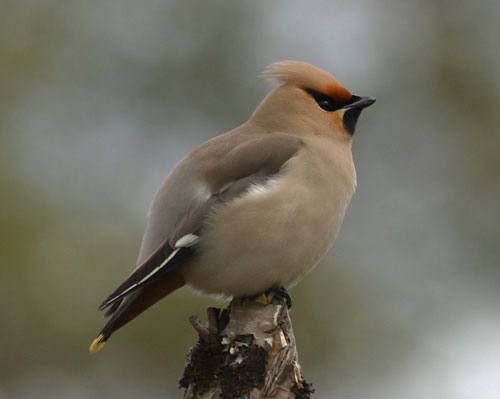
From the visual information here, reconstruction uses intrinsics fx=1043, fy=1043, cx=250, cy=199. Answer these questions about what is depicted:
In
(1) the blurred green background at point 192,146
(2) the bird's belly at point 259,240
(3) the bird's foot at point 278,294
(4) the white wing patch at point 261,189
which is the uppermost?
(4) the white wing patch at point 261,189

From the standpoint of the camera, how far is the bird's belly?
4828 millimetres

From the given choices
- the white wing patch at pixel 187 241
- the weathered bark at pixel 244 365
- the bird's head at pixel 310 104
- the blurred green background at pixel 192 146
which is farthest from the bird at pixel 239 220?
the blurred green background at pixel 192 146

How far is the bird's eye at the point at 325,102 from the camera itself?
5637 mm

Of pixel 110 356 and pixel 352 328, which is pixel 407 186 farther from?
pixel 110 356

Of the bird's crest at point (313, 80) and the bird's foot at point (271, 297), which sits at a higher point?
the bird's crest at point (313, 80)

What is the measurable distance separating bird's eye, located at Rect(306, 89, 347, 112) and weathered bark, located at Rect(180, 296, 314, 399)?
1.59m

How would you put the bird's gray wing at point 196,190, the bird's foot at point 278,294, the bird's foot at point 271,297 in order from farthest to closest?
the bird's foot at point 278,294, the bird's foot at point 271,297, the bird's gray wing at point 196,190

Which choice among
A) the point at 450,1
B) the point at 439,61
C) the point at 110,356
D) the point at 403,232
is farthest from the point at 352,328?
the point at 450,1

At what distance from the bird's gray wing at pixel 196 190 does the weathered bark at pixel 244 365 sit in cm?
43

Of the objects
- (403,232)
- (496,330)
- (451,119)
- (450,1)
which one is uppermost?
→ (450,1)

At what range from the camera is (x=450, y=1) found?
11203mm

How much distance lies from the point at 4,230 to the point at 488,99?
4.89 m

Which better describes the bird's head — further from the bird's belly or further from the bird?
the bird's belly

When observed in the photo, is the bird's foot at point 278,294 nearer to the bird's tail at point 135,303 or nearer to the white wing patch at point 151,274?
the bird's tail at point 135,303
